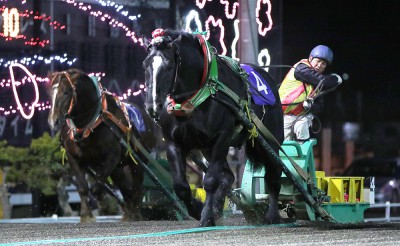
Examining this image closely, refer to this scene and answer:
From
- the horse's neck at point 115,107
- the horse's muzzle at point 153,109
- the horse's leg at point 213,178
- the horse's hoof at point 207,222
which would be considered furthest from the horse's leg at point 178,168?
the horse's neck at point 115,107

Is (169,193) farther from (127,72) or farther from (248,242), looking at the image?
(248,242)

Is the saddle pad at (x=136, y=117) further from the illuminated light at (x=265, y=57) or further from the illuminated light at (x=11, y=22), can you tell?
the illuminated light at (x=11, y=22)

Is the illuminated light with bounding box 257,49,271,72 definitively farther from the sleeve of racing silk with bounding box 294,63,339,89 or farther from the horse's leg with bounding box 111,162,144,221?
the sleeve of racing silk with bounding box 294,63,339,89

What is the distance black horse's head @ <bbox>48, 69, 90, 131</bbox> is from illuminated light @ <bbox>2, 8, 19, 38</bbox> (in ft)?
8.44

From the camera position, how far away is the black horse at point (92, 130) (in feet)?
47.9

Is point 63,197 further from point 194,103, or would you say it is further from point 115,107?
point 194,103

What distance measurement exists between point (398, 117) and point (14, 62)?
10118mm

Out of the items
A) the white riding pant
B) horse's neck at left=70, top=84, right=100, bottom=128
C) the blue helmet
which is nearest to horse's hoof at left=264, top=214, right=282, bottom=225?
the white riding pant

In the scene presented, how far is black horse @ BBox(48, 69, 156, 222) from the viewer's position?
14.6 metres

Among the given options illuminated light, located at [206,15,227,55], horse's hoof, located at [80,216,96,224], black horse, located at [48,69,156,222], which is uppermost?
illuminated light, located at [206,15,227,55]

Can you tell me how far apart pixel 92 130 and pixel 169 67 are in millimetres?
4508

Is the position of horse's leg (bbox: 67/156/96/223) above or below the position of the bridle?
below

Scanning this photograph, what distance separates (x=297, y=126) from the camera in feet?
43.7

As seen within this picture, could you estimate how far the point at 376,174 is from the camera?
23.5 meters
